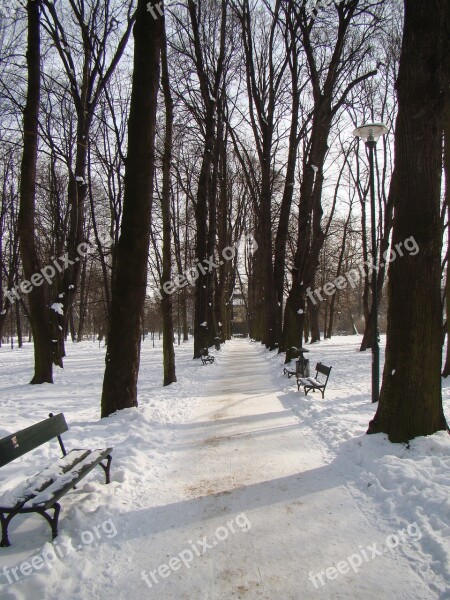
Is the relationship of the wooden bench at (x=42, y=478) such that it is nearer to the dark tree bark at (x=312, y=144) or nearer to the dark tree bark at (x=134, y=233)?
the dark tree bark at (x=134, y=233)

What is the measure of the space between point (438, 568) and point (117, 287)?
19.6ft

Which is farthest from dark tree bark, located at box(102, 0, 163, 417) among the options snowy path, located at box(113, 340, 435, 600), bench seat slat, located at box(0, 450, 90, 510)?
bench seat slat, located at box(0, 450, 90, 510)

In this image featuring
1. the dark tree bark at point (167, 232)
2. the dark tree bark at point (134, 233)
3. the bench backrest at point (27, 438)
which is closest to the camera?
the bench backrest at point (27, 438)

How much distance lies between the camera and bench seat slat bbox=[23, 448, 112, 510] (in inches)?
130

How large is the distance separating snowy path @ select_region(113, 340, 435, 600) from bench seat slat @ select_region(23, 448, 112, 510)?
622mm

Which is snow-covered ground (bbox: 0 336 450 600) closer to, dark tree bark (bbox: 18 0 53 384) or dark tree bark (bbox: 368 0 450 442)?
dark tree bark (bbox: 368 0 450 442)

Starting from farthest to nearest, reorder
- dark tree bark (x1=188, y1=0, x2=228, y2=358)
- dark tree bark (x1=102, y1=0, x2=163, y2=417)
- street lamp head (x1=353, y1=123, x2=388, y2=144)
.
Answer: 1. dark tree bark (x1=188, y1=0, x2=228, y2=358)
2. street lamp head (x1=353, y1=123, x2=388, y2=144)
3. dark tree bark (x1=102, y1=0, x2=163, y2=417)

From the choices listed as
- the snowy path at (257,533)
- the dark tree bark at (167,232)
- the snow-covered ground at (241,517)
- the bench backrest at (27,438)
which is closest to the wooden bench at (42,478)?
the bench backrest at (27,438)

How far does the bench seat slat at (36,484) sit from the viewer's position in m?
3.31

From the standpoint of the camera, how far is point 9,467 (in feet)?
16.3

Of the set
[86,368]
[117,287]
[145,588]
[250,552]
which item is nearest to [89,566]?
[145,588]

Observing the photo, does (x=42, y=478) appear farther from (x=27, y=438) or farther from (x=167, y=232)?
(x=167, y=232)

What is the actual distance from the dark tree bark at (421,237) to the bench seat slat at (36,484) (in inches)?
153

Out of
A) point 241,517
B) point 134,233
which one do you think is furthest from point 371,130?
point 241,517
